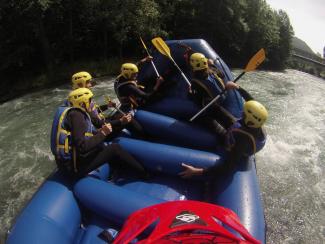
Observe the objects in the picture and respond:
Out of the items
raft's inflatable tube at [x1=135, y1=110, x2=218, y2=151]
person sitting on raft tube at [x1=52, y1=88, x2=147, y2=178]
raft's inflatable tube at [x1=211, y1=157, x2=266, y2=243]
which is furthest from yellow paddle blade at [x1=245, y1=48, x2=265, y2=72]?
person sitting on raft tube at [x1=52, y1=88, x2=147, y2=178]

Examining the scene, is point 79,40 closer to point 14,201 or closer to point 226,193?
point 14,201

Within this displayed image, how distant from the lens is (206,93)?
14.3 ft

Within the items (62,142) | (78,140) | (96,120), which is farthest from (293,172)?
(62,142)

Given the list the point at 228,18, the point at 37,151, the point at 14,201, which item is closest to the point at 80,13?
the point at 228,18

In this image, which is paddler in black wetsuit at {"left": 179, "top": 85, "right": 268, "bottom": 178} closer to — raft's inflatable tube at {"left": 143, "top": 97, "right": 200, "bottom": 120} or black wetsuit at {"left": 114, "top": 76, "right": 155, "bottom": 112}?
raft's inflatable tube at {"left": 143, "top": 97, "right": 200, "bottom": 120}

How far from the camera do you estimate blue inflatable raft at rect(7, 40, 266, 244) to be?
105 inches

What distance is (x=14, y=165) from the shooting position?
17.6 ft

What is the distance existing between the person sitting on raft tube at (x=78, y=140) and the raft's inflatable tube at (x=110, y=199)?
198mm

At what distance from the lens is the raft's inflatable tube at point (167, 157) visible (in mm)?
3529

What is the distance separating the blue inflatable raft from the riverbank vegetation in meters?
7.61

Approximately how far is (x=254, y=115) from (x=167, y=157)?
3.67 feet

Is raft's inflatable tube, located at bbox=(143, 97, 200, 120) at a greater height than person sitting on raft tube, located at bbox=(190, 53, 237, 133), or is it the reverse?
person sitting on raft tube, located at bbox=(190, 53, 237, 133)

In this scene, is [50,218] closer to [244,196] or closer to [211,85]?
[244,196]

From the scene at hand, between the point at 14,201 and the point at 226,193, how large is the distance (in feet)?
10.5
